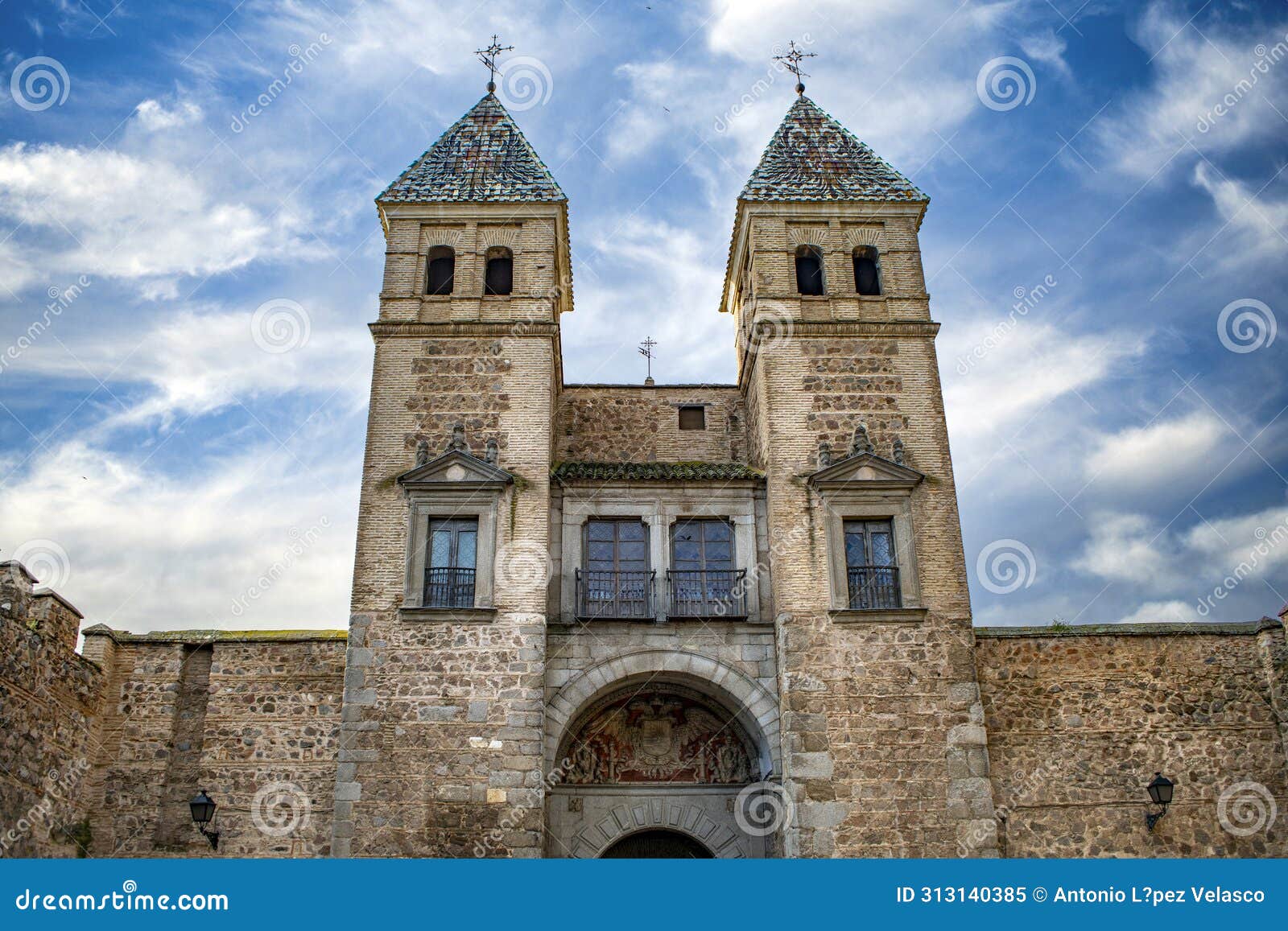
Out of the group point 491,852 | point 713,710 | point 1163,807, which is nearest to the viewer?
point 491,852

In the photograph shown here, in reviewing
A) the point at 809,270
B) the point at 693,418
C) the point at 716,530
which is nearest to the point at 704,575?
the point at 716,530

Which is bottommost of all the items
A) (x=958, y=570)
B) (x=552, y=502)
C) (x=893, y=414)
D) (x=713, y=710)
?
(x=713, y=710)

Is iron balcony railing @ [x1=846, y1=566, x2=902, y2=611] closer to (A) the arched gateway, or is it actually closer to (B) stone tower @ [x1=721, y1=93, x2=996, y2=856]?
(B) stone tower @ [x1=721, y1=93, x2=996, y2=856]

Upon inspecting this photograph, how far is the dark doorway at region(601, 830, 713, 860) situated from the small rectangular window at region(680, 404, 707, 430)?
6844 millimetres

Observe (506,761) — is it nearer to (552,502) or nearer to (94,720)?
(552,502)

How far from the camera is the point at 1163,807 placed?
49.2 ft

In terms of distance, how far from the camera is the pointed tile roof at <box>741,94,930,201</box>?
61.6 feet

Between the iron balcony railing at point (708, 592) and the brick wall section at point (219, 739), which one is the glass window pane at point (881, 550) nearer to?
the iron balcony railing at point (708, 592)

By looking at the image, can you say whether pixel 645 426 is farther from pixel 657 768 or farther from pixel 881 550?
pixel 657 768

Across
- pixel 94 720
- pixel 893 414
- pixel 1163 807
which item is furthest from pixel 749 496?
pixel 94 720

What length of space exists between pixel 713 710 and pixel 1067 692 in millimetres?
5125

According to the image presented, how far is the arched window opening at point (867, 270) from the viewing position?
18453 millimetres

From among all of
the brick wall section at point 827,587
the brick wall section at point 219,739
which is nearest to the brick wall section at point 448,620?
the brick wall section at point 219,739

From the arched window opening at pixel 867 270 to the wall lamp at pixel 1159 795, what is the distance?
852 centimetres
